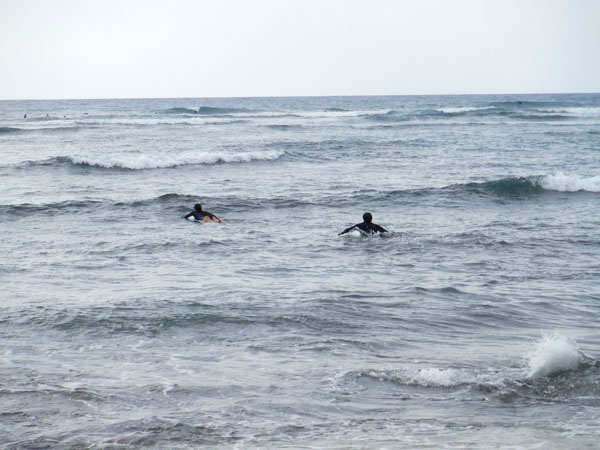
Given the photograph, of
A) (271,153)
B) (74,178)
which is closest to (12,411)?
(74,178)

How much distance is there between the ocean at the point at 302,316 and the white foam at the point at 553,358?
0.02m

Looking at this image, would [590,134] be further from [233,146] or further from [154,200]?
[154,200]

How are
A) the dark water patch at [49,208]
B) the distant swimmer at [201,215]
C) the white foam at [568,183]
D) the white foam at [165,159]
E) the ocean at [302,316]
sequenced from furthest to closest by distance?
the white foam at [165,159], the white foam at [568,183], the dark water patch at [49,208], the distant swimmer at [201,215], the ocean at [302,316]

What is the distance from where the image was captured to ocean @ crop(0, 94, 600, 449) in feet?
21.4

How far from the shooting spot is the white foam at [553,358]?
303 inches

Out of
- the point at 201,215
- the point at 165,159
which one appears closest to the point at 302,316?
the point at 201,215

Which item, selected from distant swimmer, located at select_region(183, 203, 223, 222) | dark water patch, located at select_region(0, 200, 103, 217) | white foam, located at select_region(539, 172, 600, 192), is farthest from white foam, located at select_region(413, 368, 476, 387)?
white foam, located at select_region(539, 172, 600, 192)

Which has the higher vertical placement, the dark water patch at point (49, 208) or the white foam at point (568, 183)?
the white foam at point (568, 183)

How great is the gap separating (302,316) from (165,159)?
918 inches

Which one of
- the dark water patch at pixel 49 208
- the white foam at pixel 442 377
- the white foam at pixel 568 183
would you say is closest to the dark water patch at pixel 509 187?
the white foam at pixel 568 183

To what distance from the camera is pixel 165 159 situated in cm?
3206

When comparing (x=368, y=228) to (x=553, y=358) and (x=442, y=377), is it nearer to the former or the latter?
(x=553, y=358)

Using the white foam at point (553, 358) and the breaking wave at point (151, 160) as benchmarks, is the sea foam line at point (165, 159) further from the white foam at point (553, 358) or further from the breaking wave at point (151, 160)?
the white foam at point (553, 358)

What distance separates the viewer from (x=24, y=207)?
65.2ft
